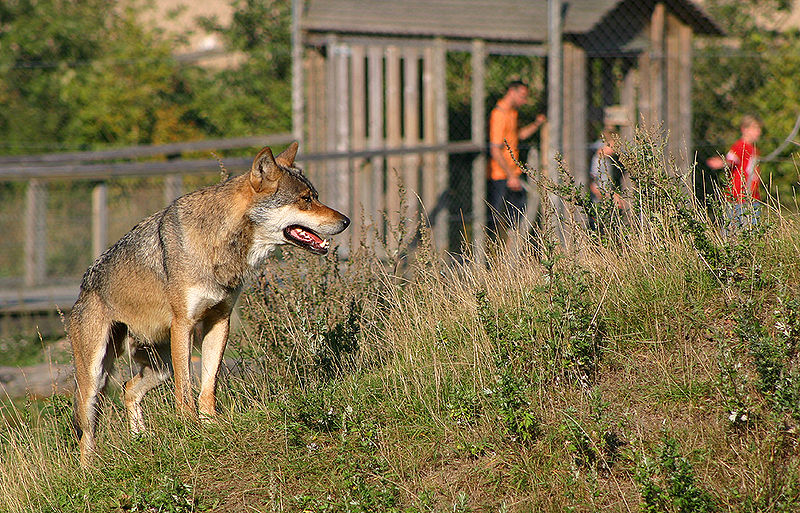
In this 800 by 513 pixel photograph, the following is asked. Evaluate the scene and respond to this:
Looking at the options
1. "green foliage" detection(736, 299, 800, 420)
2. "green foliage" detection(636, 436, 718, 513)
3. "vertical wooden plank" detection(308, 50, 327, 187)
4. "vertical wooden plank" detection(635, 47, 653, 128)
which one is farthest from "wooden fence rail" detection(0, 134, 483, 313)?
"green foliage" detection(636, 436, 718, 513)

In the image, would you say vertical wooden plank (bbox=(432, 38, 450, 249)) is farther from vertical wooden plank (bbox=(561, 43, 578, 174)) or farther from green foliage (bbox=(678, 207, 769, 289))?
green foliage (bbox=(678, 207, 769, 289))

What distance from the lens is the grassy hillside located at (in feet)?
13.2

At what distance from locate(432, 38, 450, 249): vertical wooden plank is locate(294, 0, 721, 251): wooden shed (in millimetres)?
14

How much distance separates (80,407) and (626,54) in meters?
8.35

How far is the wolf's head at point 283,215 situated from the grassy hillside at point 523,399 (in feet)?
1.37

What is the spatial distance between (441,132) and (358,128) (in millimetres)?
1067

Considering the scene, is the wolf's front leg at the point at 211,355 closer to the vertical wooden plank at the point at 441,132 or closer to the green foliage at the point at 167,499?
the green foliage at the point at 167,499

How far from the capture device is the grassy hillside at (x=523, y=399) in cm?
402

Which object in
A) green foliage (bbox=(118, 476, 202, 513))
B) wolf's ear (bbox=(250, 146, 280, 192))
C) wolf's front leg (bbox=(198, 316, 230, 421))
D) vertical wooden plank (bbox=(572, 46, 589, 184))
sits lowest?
green foliage (bbox=(118, 476, 202, 513))

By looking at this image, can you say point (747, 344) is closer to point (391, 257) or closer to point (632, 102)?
point (391, 257)

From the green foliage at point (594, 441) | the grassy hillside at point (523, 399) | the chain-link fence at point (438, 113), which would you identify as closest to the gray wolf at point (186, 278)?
the grassy hillside at point (523, 399)

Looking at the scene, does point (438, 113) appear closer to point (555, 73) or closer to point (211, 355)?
point (555, 73)

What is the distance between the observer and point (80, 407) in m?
5.61

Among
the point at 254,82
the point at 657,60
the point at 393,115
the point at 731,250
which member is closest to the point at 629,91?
the point at 657,60
